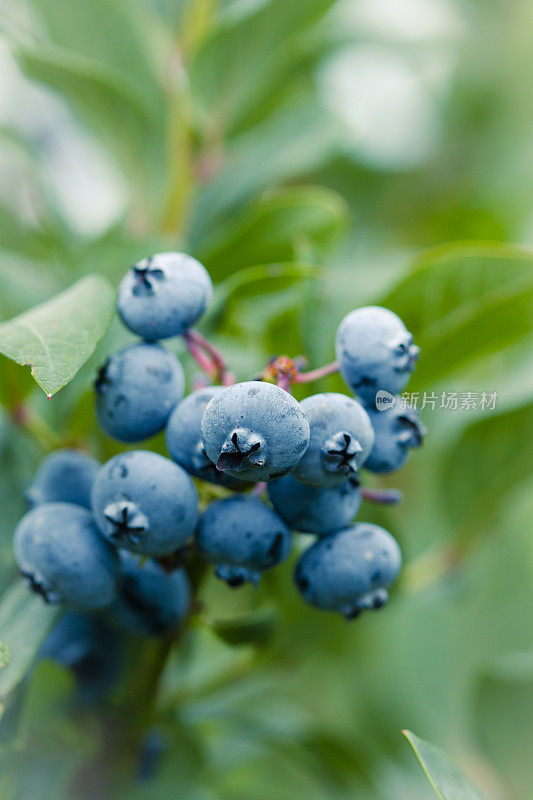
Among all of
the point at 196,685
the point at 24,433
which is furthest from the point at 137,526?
the point at 196,685

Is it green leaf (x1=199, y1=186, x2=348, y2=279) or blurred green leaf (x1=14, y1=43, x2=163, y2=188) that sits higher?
blurred green leaf (x1=14, y1=43, x2=163, y2=188)

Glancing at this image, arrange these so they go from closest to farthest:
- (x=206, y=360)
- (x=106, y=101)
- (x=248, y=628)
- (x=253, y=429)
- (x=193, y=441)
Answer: (x=253, y=429) < (x=193, y=441) < (x=206, y=360) < (x=248, y=628) < (x=106, y=101)

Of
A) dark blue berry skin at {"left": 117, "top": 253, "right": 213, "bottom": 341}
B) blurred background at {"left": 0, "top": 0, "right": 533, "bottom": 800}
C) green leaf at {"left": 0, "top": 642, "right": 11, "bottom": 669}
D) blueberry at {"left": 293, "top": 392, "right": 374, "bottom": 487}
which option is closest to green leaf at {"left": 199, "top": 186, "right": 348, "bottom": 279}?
blurred background at {"left": 0, "top": 0, "right": 533, "bottom": 800}

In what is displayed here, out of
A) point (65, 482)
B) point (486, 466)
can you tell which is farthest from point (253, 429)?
point (486, 466)

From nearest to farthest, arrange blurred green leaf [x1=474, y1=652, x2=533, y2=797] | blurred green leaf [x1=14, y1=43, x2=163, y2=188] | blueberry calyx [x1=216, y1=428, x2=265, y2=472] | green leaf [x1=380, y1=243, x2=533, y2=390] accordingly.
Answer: blueberry calyx [x1=216, y1=428, x2=265, y2=472] → green leaf [x1=380, y1=243, x2=533, y2=390] → blurred green leaf [x1=14, y1=43, x2=163, y2=188] → blurred green leaf [x1=474, y1=652, x2=533, y2=797]

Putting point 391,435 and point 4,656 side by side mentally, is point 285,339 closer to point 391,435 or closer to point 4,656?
point 391,435

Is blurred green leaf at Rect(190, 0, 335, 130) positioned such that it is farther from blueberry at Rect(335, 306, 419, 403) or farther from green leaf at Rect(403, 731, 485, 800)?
green leaf at Rect(403, 731, 485, 800)

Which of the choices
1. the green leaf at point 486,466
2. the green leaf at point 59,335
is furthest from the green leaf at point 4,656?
the green leaf at point 486,466
